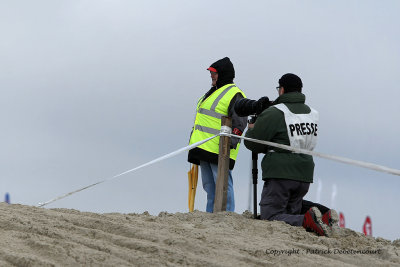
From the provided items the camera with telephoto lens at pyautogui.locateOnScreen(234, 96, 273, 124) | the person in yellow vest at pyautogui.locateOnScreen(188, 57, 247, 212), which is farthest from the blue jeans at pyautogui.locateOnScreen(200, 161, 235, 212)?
the camera with telephoto lens at pyautogui.locateOnScreen(234, 96, 273, 124)

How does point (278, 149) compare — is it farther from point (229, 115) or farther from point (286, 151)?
point (229, 115)

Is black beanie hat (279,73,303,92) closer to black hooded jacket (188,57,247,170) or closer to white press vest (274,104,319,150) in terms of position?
white press vest (274,104,319,150)

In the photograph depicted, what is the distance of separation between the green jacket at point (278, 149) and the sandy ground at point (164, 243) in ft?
1.84

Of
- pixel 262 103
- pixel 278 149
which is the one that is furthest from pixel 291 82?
pixel 278 149

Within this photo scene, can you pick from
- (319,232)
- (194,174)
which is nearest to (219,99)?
(194,174)

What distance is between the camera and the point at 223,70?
9.12m

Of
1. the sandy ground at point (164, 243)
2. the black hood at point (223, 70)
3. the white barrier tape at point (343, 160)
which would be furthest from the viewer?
the black hood at point (223, 70)

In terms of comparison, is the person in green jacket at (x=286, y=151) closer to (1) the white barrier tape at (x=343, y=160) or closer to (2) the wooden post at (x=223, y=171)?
(1) the white barrier tape at (x=343, y=160)

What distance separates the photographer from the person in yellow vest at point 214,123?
28.4 ft

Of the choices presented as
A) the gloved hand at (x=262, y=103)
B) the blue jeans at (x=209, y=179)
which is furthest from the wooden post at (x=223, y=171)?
the gloved hand at (x=262, y=103)

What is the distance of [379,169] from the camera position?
600cm

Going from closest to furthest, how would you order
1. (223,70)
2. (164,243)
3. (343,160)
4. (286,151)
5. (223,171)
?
(164,243) → (343,160) → (286,151) → (223,171) → (223,70)

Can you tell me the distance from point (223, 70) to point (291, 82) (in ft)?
5.27

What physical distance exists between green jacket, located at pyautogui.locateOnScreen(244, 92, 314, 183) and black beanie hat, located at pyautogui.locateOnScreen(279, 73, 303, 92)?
7 cm
